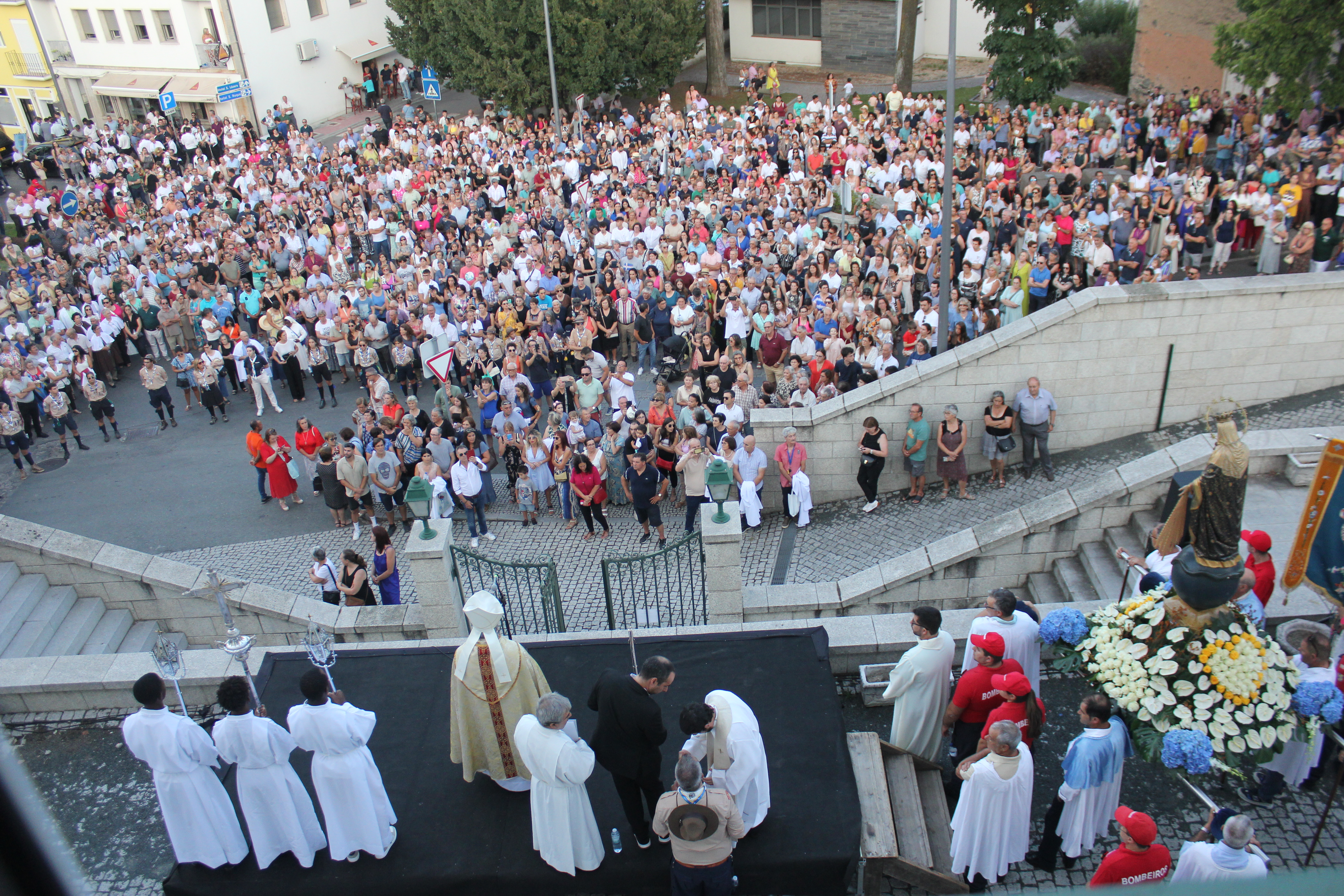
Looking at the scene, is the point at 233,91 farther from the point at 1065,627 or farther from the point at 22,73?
the point at 1065,627

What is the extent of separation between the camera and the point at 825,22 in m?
35.1

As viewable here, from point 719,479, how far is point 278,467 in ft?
22.4

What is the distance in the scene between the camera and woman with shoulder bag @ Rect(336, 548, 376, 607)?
33.4 ft

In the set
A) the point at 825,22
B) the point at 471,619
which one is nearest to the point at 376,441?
the point at 471,619

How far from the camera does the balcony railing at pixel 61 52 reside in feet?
127

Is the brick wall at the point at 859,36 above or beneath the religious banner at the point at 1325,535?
above

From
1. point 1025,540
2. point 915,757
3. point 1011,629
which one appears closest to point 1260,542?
point 1011,629

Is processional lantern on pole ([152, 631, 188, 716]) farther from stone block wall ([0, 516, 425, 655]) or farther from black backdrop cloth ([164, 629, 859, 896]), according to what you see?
stone block wall ([0, 516, 425, 655])

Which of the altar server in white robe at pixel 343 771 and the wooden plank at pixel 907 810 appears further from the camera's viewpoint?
the wooden plank at pixel 907 810

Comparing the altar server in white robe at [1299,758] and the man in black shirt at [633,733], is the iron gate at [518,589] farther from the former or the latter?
the altar server in white robe at [1299,758]

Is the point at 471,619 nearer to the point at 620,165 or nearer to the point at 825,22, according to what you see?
the point at 620,165

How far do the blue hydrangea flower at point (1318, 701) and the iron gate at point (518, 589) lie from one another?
5.65m

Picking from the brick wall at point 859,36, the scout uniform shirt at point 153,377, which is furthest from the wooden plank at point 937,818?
the brick wall at point 859,36

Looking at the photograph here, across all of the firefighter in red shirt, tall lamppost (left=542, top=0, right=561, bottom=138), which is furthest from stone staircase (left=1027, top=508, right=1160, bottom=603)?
tall lamppost (left=542, top=0, right=561, bottom=138)
